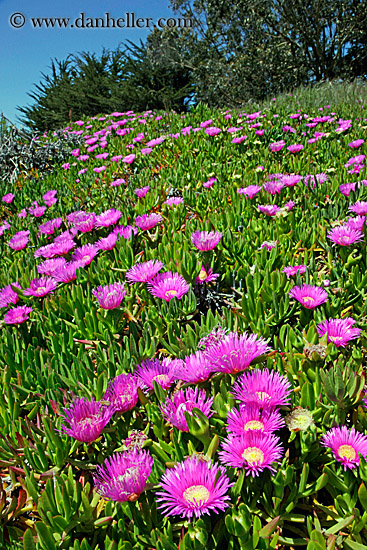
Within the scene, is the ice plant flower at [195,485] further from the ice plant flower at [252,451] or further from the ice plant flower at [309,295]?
the ice plant flower at [309,295]

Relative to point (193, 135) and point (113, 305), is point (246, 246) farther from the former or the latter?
point (193, 135)

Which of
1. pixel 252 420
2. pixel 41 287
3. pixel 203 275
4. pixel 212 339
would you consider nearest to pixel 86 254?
pixel 41 287

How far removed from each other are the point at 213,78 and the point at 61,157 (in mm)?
11100

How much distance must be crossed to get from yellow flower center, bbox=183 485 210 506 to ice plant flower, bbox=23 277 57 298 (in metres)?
0.86

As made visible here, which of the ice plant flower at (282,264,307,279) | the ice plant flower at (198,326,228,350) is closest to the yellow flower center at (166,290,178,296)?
the ice plant flower at (198,326,228,350)

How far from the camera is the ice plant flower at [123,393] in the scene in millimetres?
815

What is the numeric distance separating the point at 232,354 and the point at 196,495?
26cm

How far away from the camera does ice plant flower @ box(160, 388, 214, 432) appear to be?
0.76m

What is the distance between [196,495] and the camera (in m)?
0.66

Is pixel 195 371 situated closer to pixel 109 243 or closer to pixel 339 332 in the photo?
pixel 339 332

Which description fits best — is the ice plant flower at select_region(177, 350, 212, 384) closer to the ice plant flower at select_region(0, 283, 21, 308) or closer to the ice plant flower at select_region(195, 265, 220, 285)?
the ice plant flower at select_region(195, 265, 220, 285)

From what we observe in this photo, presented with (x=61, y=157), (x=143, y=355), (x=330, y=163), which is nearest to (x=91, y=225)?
(x=143, y=355)

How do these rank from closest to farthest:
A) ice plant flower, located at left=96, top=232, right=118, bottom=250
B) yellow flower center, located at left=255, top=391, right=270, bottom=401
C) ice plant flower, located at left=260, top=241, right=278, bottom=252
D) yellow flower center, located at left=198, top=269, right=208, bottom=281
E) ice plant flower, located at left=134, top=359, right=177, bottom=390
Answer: yellow flower center, located at left=255, top=391, right=270, bottom=401, ice plant flower, located at left=134, top=359, right=177, bottom=390, yellow flower center, located at left=198, top=269, right=208, bottom=281, ice plant flower, located at left=260, top=241, right=278, bottom=252, ice plant flower, located at left=96, top=232, right=118, bottom=250

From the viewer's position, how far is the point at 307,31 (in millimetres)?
11641
